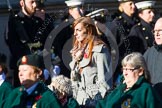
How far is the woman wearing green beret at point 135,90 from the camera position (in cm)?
830

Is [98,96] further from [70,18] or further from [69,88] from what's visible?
[70,18]

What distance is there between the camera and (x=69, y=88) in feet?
28.9

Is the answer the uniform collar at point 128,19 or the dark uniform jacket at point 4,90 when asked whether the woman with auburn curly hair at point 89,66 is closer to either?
the dark uniform jacket at point 4,90

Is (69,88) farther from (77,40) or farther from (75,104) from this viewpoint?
→ (77,40)

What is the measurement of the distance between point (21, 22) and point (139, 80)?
311cm

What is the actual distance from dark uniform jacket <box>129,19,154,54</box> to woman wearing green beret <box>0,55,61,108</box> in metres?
2.70

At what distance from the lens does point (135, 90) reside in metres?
8.37

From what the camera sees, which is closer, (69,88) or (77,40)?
(69,88)

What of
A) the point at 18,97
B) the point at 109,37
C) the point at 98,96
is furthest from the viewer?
the point at 109,37

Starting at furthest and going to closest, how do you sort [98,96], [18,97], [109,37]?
[109,37] < [98,96] < [18,97]

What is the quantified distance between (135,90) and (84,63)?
1.49m

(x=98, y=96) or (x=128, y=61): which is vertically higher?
(x=128, y=61)

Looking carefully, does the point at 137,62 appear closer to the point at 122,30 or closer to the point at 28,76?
the point at 28,76

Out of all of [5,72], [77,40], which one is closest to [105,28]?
[77,40]
